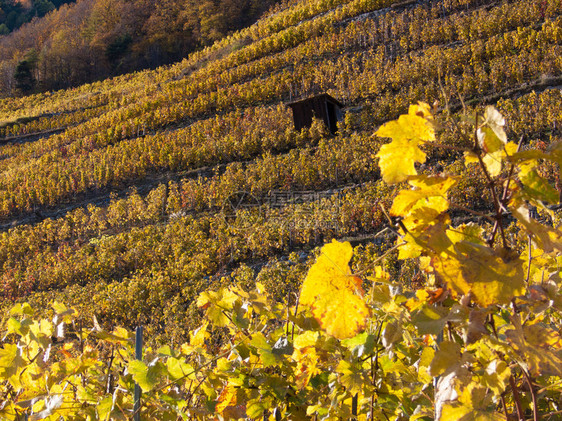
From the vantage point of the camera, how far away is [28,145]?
14.3 m

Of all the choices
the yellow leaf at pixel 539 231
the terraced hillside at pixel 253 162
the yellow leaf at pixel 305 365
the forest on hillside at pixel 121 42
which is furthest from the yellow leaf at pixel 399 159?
the forest on hillside at pixel 121 42

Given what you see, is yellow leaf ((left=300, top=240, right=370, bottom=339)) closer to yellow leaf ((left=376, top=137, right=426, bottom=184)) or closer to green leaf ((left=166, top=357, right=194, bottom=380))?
yellow leaf ((left=376, top=137, right=426, bottom=184))

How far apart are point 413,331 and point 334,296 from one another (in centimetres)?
52

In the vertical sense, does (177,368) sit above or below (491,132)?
below

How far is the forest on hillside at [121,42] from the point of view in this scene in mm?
30344

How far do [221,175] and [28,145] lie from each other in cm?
916

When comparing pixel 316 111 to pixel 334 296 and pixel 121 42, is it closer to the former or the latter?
pixel 334 296

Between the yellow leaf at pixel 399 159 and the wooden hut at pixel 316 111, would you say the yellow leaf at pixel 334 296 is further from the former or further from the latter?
the wooden hut at pixel 316 111

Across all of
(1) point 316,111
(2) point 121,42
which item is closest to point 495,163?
(1) point 316,111

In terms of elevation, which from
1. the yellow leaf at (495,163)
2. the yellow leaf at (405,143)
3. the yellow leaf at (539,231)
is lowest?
the yellow leaf at (539,231)

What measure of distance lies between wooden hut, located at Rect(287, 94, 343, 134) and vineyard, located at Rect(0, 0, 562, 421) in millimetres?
366

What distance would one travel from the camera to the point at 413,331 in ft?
3.20

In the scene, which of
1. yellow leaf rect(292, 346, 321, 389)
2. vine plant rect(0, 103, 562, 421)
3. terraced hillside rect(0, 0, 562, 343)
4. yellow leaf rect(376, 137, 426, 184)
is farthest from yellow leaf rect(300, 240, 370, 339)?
terraced hillside rect(0, 0, 562, 343)

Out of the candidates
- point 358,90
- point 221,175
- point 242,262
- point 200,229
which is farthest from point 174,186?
point 358,90
